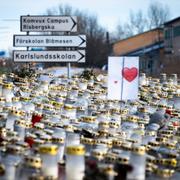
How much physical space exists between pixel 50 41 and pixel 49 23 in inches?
21.1

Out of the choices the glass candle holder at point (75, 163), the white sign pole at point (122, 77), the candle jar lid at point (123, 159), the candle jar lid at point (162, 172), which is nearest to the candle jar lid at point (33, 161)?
the glass candle holder at point (75, 163)

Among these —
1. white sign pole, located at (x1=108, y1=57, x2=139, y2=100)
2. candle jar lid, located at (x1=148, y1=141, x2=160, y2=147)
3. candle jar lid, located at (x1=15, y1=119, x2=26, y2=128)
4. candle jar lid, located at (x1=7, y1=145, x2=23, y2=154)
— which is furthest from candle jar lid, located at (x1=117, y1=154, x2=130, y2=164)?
white sign pole, located at (x1=108, y1=57, x2=139, y2=100)

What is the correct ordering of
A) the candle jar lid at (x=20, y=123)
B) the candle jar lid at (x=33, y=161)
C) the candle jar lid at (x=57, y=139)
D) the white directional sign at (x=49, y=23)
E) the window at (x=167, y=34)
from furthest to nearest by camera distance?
the window at (x=167, y=34) < the white directional sign at (x=49, y=23) < the candle jar lid at (x=20, y=123) < the candle jar lid at (x=57, y=139) < the candle jar lid at (x=33, y=161)

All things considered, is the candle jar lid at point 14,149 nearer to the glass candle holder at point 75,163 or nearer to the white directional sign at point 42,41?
the glass candle holder at point 75,163

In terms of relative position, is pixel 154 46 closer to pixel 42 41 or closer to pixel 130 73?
pixel 42 41

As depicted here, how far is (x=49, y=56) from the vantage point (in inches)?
645

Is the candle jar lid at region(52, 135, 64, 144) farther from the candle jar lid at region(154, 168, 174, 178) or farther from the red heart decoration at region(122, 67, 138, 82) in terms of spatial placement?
the red heart decoration at region(122, 67, 138, 82)

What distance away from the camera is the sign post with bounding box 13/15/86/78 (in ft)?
53.1

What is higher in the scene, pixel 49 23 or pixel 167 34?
pixel 167 34

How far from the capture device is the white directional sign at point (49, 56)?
16188 millimetres

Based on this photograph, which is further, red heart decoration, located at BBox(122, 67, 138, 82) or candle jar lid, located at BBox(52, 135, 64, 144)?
red heart decoration, located at BBox(122, 67, 138, 82)

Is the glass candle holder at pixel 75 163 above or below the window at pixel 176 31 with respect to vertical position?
below

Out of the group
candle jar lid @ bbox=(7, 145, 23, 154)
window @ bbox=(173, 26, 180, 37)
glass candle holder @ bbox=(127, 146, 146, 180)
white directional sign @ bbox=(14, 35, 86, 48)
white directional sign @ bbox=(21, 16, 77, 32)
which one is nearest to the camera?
→ glass candle holder @ bbox=(127, 146, 146, 180)

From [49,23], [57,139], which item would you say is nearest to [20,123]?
[57,139]
